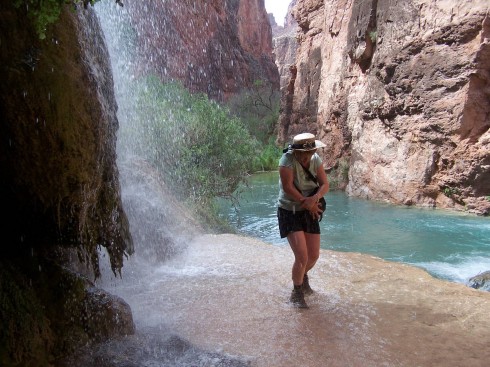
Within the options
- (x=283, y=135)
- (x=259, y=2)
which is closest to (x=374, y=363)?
(x=283, y=135)

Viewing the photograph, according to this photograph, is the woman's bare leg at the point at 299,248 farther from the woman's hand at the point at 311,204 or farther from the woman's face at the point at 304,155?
the woman's face at the point at 304,155

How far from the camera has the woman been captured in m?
Answer: 4.35

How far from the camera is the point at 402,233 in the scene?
11.3m

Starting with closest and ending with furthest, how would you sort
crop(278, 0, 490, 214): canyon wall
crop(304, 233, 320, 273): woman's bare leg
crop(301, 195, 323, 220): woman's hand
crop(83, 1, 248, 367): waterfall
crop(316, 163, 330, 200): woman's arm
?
crop(83, 1, 248, 367): waterfall
crop(301, 195, 323, 220): woman's hand
crop(316, 163, 330, 200): woman's arm
crop(304, 233, 320, 273): woman's bare leg
crop(278, 0, 490, 214): canyon wall

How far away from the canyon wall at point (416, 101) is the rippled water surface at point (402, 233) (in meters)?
0.91

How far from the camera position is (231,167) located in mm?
12031

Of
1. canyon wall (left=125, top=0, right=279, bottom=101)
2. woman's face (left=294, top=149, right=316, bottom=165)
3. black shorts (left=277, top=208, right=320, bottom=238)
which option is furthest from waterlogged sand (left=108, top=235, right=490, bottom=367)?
canyon wall (left=125, top=0, right=279, bottom=101)

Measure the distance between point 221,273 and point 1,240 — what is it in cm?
309

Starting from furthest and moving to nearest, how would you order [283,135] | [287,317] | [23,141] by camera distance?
[283,135], [287,317], [23,141]

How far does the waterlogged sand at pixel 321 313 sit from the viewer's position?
3.60 meters

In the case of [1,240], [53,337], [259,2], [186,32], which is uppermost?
[259,2]

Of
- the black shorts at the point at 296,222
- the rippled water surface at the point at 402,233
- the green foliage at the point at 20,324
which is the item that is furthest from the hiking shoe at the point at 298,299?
the rippled water surface at the point at 402,233

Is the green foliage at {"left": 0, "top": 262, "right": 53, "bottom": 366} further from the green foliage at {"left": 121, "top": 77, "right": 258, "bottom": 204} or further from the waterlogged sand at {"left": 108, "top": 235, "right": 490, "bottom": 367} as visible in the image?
the green foliage at {"left": 121, "top": 77, "right": 258, "bottom": 204}

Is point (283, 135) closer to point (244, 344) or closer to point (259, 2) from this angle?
point (244, 344)
